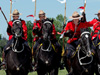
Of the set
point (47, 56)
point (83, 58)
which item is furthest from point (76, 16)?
point (83, 58)

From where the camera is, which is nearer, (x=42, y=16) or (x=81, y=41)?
(x=81, y=41)

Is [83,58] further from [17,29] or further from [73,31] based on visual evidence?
[17,29]

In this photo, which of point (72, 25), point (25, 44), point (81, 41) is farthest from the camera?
point (72, 25)

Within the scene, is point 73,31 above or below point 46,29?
below

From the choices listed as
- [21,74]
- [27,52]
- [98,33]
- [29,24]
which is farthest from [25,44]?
[29,24]

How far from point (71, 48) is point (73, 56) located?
0.83 meters

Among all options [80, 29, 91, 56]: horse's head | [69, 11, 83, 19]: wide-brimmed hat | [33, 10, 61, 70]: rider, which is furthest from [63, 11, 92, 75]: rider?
[80, 29, 91, 56]: horse's head

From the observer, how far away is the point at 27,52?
15594mm

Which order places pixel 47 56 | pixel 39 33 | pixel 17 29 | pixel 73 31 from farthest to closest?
pixel 73 31, pixel 39 33, pixel 47 56, pixel 17 29

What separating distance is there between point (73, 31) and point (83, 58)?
2.39 metres

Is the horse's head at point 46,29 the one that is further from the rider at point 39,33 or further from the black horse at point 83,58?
the black horse at point 83,58

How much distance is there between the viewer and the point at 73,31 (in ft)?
55.3

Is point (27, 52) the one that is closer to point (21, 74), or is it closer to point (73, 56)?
point (21, 74)

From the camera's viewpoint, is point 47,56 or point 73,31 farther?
point 73,31
